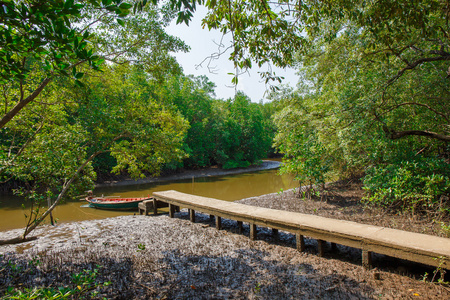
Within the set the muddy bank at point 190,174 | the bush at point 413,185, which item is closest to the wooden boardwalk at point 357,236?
the bush at point 413,185

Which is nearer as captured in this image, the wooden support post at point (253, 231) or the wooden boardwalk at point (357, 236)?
the wooden boardwalk at point (357, 236)

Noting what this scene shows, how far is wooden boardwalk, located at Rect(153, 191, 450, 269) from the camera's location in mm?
3951

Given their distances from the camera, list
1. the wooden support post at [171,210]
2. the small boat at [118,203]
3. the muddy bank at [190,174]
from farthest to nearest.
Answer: the muddy bank at [190,174]
the small boat at [118,203]
the wooden support post at [171,210]

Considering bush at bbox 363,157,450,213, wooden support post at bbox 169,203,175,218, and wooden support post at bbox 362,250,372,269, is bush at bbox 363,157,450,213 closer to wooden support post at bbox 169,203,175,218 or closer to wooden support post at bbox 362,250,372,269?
wooden support post at bbox 362,250,372,269

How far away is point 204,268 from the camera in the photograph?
5.11 m

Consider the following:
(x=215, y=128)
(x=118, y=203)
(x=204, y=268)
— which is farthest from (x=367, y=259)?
(x=215, y=128)

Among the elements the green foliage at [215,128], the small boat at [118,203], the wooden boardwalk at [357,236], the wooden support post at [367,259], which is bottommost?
the small boat at [118,203]

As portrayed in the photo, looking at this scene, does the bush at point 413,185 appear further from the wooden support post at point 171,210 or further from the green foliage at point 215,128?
the green foliage at point 215,128

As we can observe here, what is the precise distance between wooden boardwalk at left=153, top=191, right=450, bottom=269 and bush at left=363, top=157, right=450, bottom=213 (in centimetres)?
260

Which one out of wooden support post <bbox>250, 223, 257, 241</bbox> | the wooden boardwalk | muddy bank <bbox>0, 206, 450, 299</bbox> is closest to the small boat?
muddy bank <bbox>0, 206, 450, 299</bbox>

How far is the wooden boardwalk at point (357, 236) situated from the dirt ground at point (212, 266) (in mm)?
404

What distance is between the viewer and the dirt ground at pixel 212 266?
13.4 feet

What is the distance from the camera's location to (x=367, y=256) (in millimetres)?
4613

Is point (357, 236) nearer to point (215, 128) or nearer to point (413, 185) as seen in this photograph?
point (413, 185)
